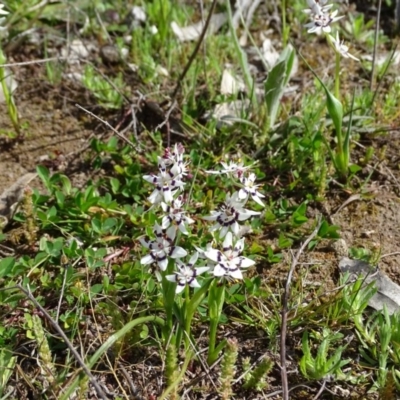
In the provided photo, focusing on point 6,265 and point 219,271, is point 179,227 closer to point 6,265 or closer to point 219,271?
point 219,271

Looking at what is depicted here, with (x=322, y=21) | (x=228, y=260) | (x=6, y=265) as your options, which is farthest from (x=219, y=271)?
(x=322, y=21)

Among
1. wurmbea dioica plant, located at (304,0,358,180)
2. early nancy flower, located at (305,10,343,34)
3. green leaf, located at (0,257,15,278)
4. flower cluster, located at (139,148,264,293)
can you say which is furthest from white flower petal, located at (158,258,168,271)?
early nancy flower, located at (305,10,343,34)

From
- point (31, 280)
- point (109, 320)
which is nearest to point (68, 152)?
point (31, 280)

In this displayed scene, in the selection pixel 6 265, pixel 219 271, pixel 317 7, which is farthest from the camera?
pixel 317 7

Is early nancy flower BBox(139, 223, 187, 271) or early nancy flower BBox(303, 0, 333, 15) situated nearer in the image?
early nancy flower BBox(139, 223, 187, 271)

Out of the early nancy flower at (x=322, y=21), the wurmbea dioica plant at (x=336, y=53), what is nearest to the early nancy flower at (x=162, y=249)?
the wurmbea dioica plant at (x=336, y=53)

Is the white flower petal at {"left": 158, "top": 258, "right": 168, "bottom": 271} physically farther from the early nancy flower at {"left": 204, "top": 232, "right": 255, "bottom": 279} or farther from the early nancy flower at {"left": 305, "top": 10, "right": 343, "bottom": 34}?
the early nancy flower at {"left": 305, "top": 10, "right": 343, "bottom": 34}
